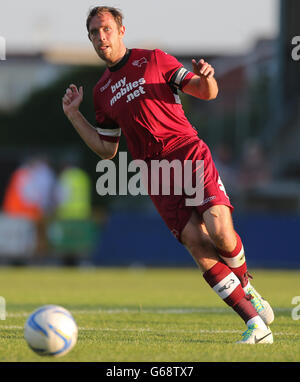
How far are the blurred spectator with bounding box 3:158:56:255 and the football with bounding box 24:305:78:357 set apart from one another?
1277cm

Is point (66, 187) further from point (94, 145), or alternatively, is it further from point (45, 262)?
point (94, 145)

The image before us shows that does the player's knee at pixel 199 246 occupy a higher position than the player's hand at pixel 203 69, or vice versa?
the player's hand at pixel 203 69

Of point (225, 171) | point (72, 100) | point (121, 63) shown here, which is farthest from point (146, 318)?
point (225, 171)

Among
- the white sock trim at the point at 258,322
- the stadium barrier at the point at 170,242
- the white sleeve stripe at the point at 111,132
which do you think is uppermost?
the white sleeve stripe at the point at 111,132

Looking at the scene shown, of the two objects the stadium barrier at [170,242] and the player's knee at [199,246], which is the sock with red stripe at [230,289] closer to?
the player's knee at [199,246]

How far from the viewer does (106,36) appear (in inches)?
277

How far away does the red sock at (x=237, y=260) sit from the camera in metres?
6.97

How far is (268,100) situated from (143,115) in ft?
66.6

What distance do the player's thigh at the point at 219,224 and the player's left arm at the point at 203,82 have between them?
814 mm

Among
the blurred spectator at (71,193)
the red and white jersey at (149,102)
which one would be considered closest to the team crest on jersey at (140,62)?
the red and white jersey at (149,102)

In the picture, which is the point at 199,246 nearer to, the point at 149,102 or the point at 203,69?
the point at 149,102

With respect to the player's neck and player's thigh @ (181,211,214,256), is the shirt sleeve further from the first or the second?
player's thigh @ (181,211,214,256)

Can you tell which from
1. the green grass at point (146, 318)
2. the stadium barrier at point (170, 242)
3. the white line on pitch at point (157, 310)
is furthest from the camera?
the stadium barrier at point (170, 242)

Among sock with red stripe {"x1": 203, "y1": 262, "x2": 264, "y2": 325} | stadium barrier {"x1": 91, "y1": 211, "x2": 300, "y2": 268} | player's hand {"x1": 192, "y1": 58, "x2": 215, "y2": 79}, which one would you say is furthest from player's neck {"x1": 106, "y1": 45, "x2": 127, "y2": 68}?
stadium barrier {"x1": 91, "y1": 211, "x2": 300, "y2": 268}
